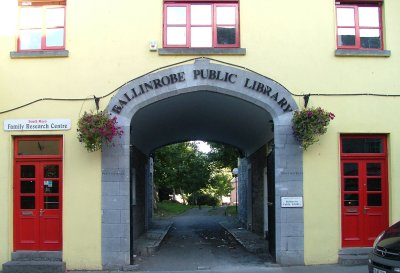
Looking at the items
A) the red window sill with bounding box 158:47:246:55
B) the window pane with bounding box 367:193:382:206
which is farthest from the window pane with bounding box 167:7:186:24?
the window pane with bounding box 367:193:382:206

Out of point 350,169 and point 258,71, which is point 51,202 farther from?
point 350,169

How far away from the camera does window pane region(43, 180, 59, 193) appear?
1201 centimetres

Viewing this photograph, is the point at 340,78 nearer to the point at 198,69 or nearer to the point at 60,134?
the point at 198,69

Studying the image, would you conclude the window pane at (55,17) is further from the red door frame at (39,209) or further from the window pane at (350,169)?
the window pane at (350,169)

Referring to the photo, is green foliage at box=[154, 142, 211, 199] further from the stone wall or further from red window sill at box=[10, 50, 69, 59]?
red window sill at box=[10, 50, 69, 59]

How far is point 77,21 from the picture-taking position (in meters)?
12.0

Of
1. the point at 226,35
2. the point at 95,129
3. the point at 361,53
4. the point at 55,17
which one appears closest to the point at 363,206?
the point at 361,53

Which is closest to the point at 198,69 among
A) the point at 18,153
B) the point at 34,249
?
the point at 18,153

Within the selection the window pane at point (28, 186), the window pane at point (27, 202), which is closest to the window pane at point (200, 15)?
the window pane at point (28, 186)

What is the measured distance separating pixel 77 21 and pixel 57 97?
1.79 meters

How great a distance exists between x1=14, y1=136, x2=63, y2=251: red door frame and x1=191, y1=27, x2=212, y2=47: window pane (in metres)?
3.82

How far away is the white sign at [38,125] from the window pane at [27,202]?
62.3 inches

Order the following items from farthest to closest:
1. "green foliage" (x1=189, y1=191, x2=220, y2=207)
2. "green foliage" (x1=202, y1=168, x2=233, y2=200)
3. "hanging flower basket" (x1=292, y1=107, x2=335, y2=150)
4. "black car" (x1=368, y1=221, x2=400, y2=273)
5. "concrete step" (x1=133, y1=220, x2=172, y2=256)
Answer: "green foliage" (x1=189, y1=191, x2=220, y2=207), "green foliage" (x1=202, y1=168, x2=233, y2=200), "concrete step" (x1=133, y1=220, x2=172, y2=256), "hanging flower basket" (x1=292, y1=107, x2=335, y2=150), "black car" (x1=368, y1=221, x2=400, y2=273)

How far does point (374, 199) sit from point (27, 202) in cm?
795
